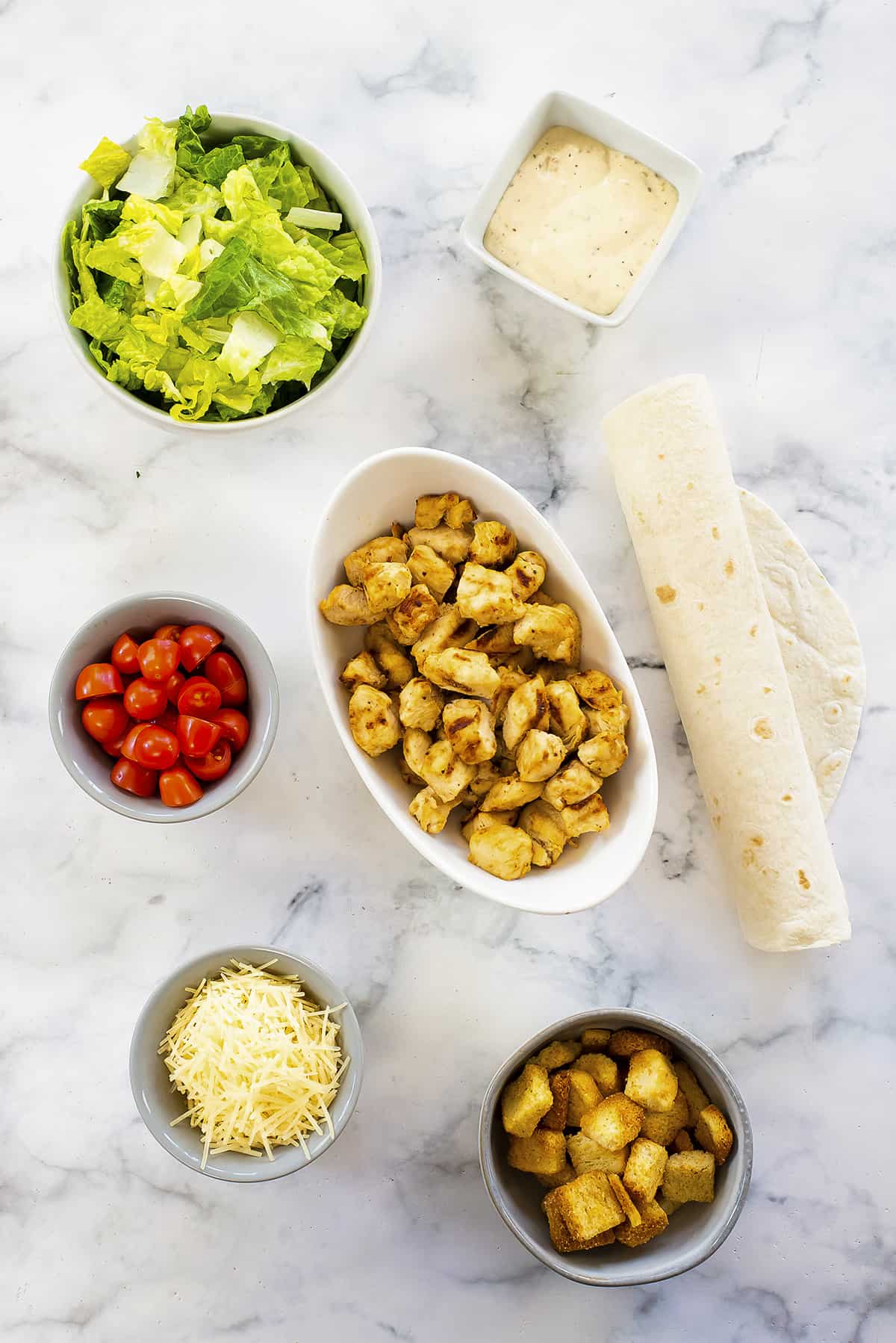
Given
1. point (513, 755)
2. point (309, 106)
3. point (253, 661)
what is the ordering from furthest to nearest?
1. point (309, 106)
2. point (253, 661)
3. point (513, 755)

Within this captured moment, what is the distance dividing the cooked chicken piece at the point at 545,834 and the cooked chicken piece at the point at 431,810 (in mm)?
186

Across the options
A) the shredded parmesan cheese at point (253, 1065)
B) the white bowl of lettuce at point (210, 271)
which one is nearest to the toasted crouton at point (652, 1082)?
the shredded parmesan cheese at point (253, 1065)

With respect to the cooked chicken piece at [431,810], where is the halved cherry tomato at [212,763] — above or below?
below

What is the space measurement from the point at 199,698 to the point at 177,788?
0.70 feet

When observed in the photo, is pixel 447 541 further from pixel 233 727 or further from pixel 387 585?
pixel 233 727

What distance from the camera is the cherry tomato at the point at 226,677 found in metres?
2.55

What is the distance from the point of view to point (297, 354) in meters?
2.46

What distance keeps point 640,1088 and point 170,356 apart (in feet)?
6.55

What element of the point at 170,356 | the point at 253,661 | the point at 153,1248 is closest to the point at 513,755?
the point at 253,661

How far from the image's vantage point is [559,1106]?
8.36 ft

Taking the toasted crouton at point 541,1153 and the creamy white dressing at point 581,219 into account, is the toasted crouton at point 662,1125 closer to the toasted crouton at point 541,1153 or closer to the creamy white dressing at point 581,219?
the toasted crouton at point 541,1153

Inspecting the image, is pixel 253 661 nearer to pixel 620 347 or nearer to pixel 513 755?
pixel 513 755

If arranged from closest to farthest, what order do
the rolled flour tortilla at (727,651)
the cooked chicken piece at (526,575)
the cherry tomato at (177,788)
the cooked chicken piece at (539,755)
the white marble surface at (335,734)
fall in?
the cooked chicken piece at (539,755)
the cooked chicken piece at (526,575)
the cherry tomato at (177,788)
the rolled flour tortilla at (727,651)
the white marble surface at (335,734)

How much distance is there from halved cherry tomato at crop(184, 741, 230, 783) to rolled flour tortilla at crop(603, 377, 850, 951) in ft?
3.66
